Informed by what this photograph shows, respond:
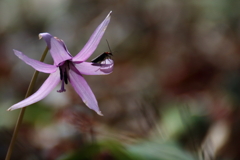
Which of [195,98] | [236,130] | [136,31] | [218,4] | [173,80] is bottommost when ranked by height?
[236,130]

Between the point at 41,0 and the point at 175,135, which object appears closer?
the point at 175,135

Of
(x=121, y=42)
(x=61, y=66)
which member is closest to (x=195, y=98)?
(x=121, y=42)

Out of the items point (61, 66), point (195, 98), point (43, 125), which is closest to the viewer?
point (61, 66)

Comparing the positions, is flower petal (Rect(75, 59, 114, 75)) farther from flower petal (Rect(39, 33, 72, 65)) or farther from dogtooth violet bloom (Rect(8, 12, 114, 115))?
flower petal (Rect(39, 33, 72, 65))

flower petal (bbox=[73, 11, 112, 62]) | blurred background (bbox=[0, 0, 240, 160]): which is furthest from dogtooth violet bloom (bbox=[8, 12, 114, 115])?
blurred background (bbox=[0, 0, 240, 160])

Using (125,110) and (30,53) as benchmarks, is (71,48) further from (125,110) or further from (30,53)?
(125,110)

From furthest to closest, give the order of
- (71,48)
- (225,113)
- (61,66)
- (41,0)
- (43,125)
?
(41,0)
(71,48)
(43,125)
(225,113)
(61,66)

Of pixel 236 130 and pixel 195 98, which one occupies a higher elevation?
pixel 195 98

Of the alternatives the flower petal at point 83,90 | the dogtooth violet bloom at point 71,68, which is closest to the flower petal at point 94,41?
the dogtooth violet bloom at point 71,68
